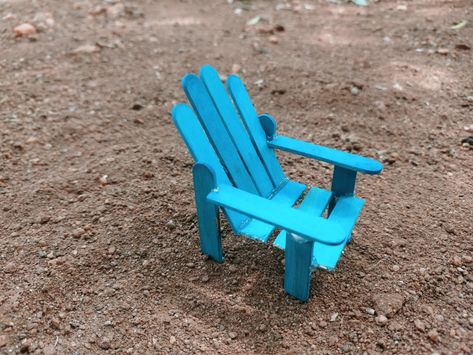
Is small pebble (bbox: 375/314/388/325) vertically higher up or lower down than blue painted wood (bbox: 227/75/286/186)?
lower down

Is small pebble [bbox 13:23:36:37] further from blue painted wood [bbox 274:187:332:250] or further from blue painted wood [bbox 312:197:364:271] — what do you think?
blue painted wood [bbox 312:197:364:271]

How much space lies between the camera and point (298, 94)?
13.1ft

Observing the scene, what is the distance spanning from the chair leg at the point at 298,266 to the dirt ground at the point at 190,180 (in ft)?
0.23

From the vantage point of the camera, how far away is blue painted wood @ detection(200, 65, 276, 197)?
2400mm

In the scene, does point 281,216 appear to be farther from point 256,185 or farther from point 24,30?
point 24,30

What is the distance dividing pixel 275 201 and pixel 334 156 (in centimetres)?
37

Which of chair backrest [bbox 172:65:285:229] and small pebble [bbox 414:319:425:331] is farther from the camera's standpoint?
chair backrest [bbox 172:65:285:229]

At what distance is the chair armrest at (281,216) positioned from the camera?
1781mm

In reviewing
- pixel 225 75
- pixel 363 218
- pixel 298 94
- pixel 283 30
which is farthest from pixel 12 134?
pixel 283 30

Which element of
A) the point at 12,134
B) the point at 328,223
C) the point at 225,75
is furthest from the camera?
the point at 225,75

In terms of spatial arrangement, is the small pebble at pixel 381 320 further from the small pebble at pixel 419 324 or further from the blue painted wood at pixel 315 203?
the blue painted wood at pixel 315 203

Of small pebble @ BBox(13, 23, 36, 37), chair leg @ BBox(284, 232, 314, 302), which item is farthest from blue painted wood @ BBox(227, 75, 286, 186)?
small pebble @ BBox(13, 23, 36, 37)

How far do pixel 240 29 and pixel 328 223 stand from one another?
3.96 meters

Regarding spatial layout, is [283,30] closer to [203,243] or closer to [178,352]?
[203,243]
